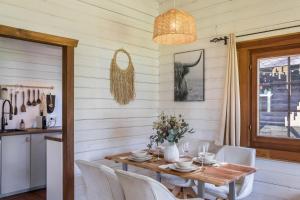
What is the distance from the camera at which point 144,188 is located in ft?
5.98

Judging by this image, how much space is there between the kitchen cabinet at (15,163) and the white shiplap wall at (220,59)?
2.17 meters

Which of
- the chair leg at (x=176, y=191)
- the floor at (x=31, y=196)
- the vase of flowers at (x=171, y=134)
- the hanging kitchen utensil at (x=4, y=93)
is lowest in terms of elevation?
the floor at (x=31, y=196)

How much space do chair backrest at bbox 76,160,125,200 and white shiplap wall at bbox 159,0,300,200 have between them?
169 centimetres

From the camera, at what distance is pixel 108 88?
11.3 ft

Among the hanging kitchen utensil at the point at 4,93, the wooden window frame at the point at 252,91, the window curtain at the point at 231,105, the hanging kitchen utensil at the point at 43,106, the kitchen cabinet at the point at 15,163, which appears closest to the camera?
the wooden window frame at the point at 252,91

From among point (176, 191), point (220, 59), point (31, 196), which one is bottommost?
point (31, 196)

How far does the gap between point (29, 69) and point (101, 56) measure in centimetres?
183

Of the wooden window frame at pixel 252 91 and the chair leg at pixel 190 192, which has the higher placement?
the wooden window frame at pixel 252 91

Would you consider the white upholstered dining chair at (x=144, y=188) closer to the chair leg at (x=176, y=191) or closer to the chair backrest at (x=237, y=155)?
the chair leg at (x=176, y=191)

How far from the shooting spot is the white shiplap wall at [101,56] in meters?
2.84

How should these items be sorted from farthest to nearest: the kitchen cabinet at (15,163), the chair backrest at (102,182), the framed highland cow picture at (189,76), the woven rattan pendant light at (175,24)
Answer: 1. the kitchen cabinet at (15,163)
2. the framed highland cow picture at (189,76)
3. the woven rattan pendant light at (175,24)
4. the chair backrest at (102,182)

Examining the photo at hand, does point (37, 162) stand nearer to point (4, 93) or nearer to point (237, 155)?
point (4, 93)

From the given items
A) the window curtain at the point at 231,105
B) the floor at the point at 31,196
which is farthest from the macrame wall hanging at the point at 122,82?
the floor at the point at 31,196

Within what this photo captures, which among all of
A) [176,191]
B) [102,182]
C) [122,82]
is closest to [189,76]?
[122,82]
